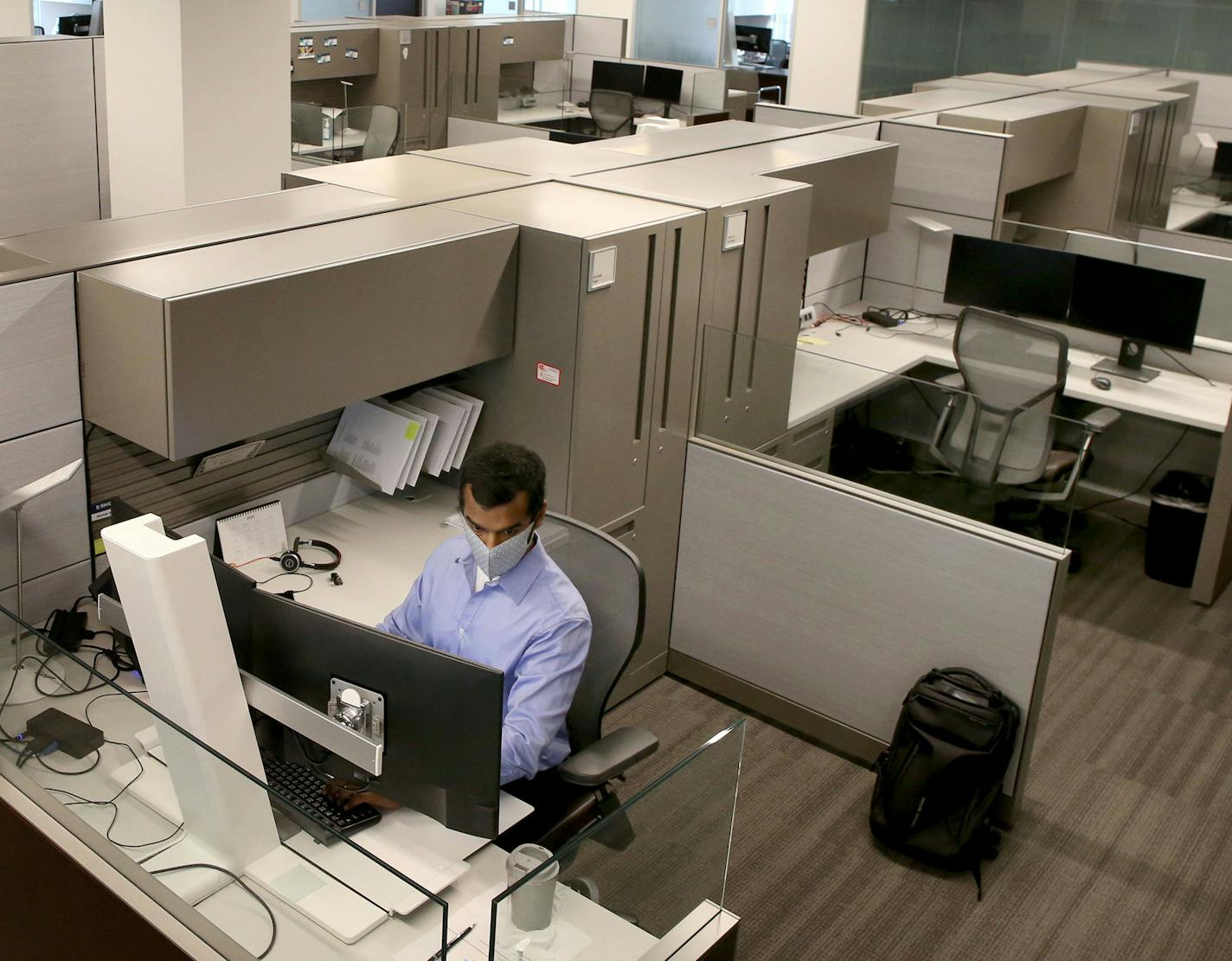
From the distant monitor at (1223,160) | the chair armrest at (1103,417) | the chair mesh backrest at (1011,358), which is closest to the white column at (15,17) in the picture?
the chair mesh backrest at (1011,358)

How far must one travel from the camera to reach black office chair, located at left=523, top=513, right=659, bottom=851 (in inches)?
93.9

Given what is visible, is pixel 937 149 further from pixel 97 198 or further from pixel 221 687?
pixel 221 687

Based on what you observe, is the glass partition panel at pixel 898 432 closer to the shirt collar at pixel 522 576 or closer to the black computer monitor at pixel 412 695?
the shirt collar at pixel 522 576

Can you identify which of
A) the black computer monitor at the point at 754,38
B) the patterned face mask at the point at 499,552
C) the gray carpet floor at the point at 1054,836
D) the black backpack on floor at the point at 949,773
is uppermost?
the black computer monitor at the point at 754,38

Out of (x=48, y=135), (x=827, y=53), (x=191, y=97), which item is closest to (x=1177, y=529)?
(x=191, y=97)

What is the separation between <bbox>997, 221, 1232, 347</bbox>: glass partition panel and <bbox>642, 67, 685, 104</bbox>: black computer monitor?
4329 millimetres

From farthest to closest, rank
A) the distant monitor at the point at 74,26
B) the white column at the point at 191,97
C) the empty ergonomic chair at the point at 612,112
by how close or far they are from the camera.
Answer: the empty ergonomic chair at the point at 612,112, the distant monitor at the point at 74,26, the white column at the point at 191,97

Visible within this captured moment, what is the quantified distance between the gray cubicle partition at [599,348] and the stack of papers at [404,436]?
0.08 m

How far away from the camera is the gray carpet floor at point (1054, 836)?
9.46 ft

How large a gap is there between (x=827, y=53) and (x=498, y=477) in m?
8.08

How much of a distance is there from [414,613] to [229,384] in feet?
1.92

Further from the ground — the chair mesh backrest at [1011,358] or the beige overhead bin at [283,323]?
the beige overhead bin at [283,323]

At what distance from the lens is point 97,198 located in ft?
15.1

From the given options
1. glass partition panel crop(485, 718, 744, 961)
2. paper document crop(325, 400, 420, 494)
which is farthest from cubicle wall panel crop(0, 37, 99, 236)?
glass partition panel crop(485, 718, 744, 961)
